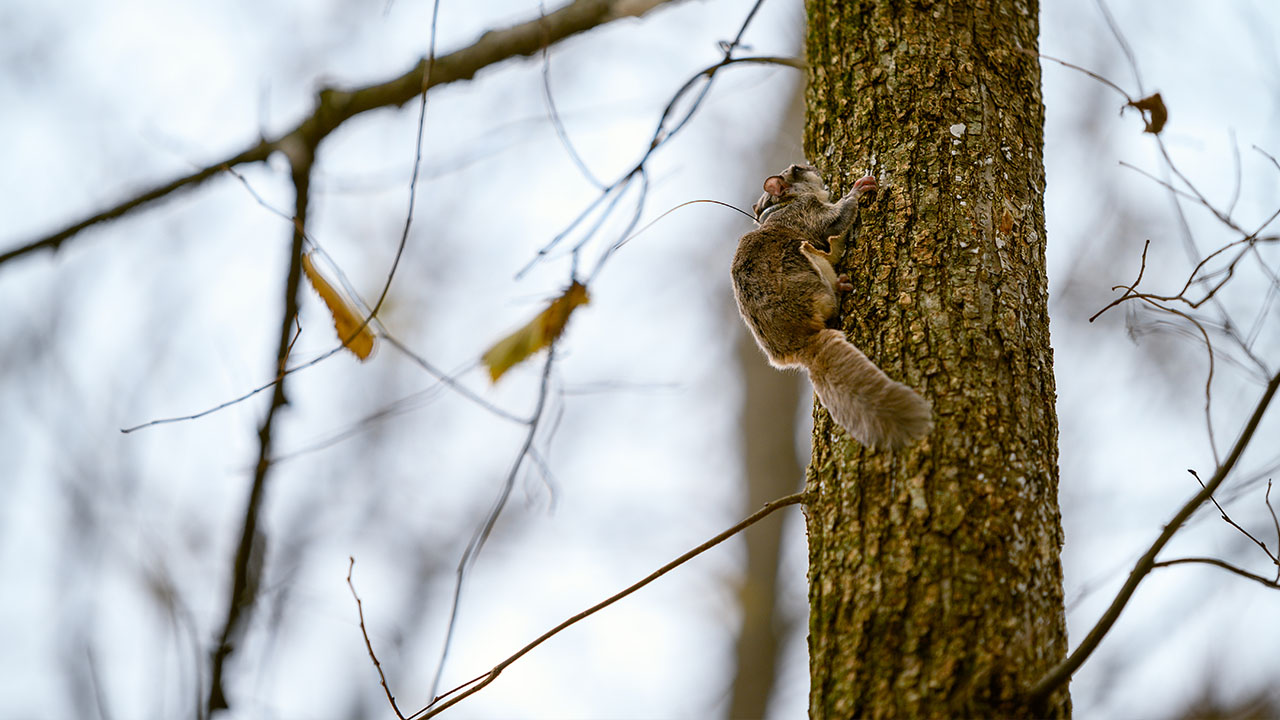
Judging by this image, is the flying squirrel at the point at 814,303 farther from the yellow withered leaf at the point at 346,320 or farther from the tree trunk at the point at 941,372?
the yellow withered leaf at the point at 346,320

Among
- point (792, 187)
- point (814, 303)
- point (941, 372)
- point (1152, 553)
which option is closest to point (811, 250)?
point (814, 303)

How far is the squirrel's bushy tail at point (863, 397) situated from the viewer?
6.25ft

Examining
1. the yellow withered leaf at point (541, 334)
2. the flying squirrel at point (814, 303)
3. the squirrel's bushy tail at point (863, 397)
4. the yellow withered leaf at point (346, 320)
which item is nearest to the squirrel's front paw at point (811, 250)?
the flying squirrel at point (814, 303)

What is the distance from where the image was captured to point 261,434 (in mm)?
1989

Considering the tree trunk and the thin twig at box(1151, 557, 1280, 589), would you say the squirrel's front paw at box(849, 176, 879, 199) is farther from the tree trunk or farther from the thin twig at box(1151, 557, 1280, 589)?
the thin twig at box(1151, 557, 1280, 589)

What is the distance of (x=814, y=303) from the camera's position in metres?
2.42

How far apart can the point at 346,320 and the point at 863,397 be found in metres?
1.29

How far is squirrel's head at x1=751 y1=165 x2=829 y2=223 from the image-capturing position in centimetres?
263

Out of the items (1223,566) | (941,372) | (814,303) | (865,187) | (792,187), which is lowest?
(1223,566)

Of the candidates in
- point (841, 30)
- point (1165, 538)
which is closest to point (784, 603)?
point (841, 30)

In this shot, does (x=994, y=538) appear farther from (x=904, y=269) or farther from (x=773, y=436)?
(x=773, y=436)

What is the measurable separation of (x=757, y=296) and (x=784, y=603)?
582 centimetres

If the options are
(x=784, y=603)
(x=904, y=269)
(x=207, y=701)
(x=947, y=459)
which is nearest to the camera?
(x=207, y=701)

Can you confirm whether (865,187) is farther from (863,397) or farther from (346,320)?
(346,320)
